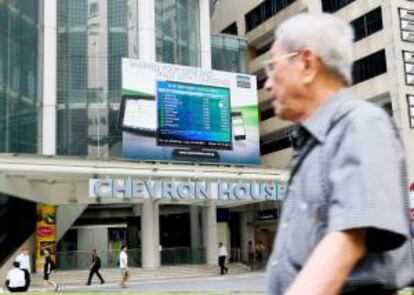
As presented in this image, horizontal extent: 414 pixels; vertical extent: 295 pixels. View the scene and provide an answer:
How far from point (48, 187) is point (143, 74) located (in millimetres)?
7910

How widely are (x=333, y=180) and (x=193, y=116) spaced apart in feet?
125

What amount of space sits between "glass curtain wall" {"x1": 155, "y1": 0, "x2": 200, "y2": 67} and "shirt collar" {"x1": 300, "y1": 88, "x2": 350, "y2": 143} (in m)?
41.2

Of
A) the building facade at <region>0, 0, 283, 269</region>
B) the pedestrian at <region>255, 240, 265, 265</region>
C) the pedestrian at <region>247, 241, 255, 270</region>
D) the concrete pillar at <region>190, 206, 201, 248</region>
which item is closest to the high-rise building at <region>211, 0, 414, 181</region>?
the pedestrian at <region>247, 241, 255, 270</region>

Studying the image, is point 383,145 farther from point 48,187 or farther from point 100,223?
point 100,223

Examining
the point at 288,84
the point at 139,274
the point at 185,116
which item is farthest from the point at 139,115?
the point at 288,84

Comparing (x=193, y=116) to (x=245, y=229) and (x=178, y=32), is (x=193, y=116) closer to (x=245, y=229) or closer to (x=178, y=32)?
(x=178, y=32)

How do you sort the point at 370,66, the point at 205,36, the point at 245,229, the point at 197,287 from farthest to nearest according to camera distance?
1. the point at 245,229
2. the point at 205,36
3. the point at 370,66
4. the point at 197,287

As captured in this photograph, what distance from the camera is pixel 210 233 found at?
1652 inches

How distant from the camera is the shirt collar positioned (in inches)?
83.6

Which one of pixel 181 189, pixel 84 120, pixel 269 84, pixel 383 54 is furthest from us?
pixel 383 54

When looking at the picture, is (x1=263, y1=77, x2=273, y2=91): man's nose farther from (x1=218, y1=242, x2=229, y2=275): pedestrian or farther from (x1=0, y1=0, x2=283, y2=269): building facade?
(x1=218, y1=242, x2=229, y2=275): pedestrian

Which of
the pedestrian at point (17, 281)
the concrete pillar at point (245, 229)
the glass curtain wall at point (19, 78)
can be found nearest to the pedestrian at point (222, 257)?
the glass curtain wall at point (19, 78)

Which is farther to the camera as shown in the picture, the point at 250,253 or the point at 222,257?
the point at 250,253

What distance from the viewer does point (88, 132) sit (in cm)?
3984
